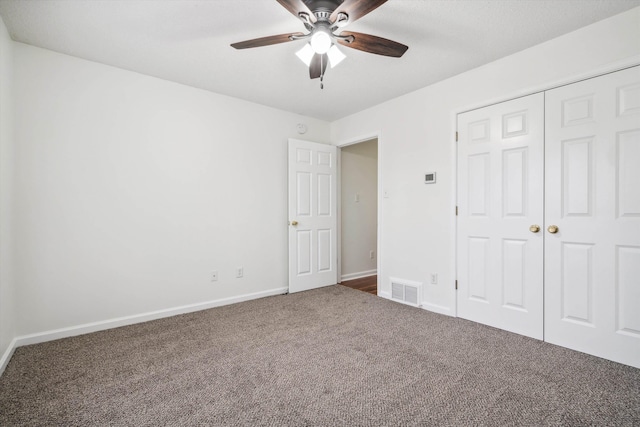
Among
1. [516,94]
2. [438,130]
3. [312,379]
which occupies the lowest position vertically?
[312,379]

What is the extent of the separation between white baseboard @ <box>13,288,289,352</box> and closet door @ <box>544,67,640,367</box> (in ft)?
10.4

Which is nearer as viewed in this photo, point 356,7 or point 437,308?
point 356,7

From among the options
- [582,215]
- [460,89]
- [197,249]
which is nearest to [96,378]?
[197,249]

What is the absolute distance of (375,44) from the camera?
6.59 ft

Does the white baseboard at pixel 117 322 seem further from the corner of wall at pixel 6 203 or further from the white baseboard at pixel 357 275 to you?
the white baseboard at pixel 357 275

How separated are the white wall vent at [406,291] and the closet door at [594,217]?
1.20 metres

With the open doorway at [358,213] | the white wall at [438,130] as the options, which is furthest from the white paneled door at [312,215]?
the white wall at [438,130]

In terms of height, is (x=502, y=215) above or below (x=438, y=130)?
below

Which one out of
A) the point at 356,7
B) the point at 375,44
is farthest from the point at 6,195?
the point at 375,44

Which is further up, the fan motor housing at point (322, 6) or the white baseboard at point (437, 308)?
the fan motor housing at point (322, 6)

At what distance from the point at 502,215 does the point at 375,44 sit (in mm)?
1920

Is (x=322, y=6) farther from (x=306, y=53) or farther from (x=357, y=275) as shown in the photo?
Answer: (x=357, y=275)

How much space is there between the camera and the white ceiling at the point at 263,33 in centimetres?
200

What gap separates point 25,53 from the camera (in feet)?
8.05
